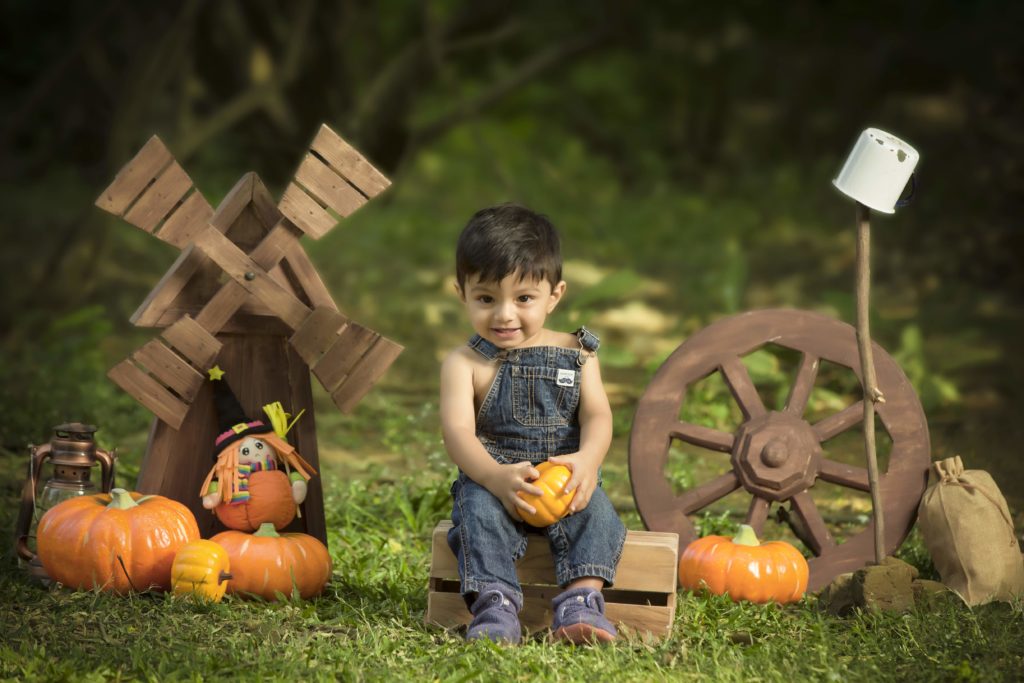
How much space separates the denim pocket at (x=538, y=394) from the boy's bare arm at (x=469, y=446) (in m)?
0.14

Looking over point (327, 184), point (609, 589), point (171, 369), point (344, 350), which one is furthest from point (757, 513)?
point (171, 369)

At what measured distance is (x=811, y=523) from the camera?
4191mm

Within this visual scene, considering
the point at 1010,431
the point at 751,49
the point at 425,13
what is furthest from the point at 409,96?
the point at 1010,431

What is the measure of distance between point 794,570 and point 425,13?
745 cm

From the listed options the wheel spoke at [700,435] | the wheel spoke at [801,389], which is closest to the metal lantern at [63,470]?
the wheel spoke at [700,435]

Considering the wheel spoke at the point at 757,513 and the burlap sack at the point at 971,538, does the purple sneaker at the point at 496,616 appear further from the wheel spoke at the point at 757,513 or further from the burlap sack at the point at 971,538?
the burlap sack at the point at 971,538

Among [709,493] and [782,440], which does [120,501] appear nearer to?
[709,493]

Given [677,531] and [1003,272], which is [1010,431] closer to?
[677,531]

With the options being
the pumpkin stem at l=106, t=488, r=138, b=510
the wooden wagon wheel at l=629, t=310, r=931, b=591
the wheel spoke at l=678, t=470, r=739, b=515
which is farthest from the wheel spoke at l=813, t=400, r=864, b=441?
the pumpkin stem at l=106, t=488, r=138, b=510

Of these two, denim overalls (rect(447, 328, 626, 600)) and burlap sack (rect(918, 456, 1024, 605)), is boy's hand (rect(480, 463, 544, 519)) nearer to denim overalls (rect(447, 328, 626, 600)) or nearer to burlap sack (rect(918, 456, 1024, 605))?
denim overalls (rect(447, 328, 626, 600))

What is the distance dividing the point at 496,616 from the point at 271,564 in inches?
29.9

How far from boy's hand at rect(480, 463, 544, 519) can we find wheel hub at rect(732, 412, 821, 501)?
2.80ft

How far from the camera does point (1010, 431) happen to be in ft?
19.8

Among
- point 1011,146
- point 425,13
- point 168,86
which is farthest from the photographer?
point 168,86
